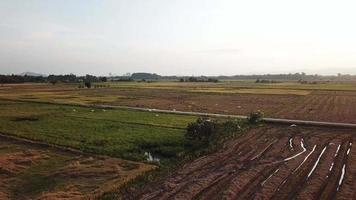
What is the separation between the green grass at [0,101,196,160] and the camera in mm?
22844

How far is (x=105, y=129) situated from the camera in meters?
29.3

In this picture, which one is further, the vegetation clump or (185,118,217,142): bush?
(185,118,217,142): bush

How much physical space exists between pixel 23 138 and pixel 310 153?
17.2 m

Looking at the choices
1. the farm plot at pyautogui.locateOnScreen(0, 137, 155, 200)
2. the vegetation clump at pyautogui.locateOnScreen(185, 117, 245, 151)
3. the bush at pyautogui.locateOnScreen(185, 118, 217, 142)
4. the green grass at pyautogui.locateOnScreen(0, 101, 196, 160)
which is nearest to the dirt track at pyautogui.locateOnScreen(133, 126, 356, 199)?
the vegetation clump at pyautogui.locateOnScreen(185, 117, 245, 151)

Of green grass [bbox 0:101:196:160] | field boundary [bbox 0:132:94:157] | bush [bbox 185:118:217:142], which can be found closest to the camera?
field boundary [bbox 0:132:94:157]

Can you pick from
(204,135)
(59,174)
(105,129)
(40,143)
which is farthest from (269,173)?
(105,129)

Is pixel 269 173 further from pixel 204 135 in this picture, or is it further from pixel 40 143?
pixel 40 143

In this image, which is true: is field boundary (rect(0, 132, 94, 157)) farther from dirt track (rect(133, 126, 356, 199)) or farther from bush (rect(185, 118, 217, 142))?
dirt track (rect(133, 126, 356, 199))

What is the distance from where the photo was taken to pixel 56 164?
1919 centimetres

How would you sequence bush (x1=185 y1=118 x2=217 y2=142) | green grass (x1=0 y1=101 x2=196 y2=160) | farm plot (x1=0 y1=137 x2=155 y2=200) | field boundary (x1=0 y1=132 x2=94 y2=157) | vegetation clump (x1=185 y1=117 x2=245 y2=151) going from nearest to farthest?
1. farm plot (x1=0 y1=137 x2=155 y2=200)
2. field boundary (x1=0 y1=132 x2=94 y2=157)
3. green grass (x1=0 y1=101 x2=196 y2=160)
4. vegetation clump (x1=185 y1=117 x2=245 y2=151)
5. bush (x1=185 y1=118 x2=217 y2=142)

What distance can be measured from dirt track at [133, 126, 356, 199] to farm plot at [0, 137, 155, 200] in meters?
2.01

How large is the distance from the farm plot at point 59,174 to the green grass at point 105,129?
5.67ft

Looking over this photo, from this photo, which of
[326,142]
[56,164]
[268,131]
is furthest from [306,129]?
[56,164]

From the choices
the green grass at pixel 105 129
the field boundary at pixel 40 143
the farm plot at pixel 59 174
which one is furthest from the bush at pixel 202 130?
the field boundary at pixel 40 143
